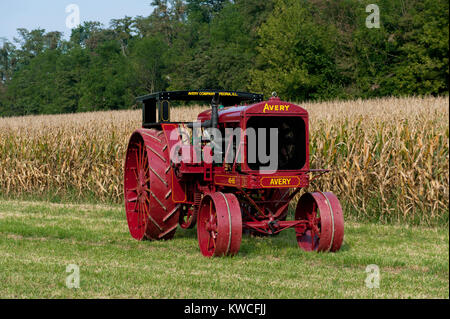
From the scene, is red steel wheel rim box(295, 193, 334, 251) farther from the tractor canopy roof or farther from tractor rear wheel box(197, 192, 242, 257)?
the tractor canopy roof

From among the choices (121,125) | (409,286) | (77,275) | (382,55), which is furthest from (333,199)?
(382,55)

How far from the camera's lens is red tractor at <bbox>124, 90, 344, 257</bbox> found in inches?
284

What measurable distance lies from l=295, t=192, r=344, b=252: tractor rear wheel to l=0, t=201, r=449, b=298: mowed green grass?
6.0 inches

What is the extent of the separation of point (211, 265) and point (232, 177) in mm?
1125

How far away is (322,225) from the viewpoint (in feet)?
24.4

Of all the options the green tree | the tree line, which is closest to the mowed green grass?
the tree line

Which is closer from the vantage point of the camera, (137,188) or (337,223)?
(337,223)

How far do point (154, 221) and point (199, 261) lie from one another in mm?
1422

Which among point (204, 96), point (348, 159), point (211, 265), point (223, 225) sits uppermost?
point (204, 96)

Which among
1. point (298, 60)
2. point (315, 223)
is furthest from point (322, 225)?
point (298, 60)

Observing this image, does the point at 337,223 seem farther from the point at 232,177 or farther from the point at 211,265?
the point at 211,265

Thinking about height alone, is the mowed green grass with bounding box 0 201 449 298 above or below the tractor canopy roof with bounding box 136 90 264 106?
below

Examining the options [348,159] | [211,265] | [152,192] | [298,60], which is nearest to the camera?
[211,265]
